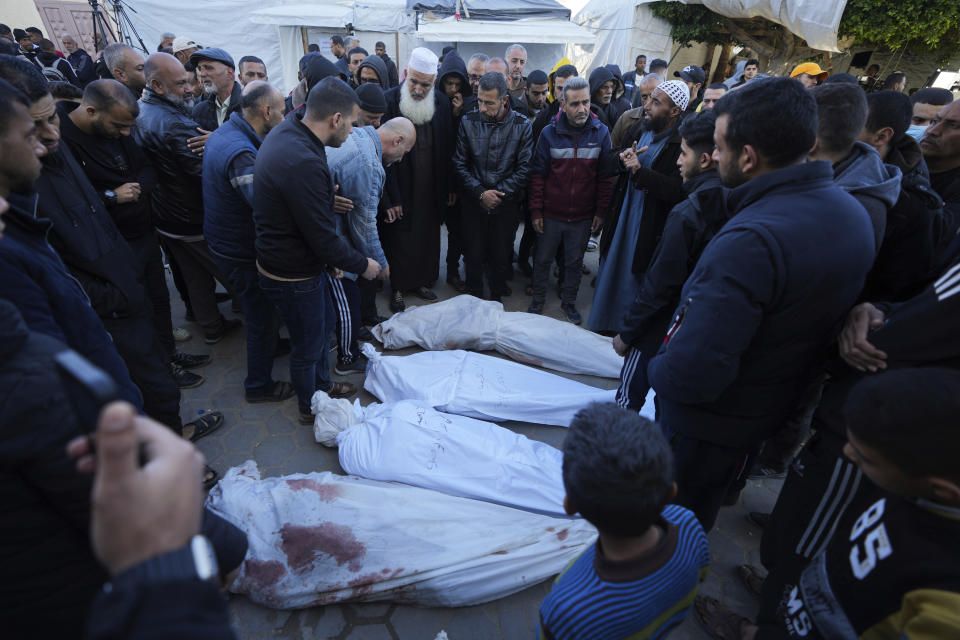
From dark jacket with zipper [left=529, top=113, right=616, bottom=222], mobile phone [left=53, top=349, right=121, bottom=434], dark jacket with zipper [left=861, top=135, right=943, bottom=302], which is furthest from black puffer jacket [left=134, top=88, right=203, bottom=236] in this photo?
dark jacket with zipper [left=861, top=135, right=943, bottom=302]

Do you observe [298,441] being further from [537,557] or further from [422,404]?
[537,557]

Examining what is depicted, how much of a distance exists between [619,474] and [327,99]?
2.32m

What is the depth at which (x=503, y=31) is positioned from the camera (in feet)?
33.9

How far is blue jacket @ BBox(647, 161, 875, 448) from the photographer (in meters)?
1.38

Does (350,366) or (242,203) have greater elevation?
(242,203)

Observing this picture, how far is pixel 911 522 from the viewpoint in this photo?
957mm

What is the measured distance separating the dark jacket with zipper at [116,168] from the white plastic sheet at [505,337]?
178cm

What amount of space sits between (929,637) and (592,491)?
0.63 metres

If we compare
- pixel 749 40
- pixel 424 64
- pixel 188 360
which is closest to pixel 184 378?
pixel 188 360

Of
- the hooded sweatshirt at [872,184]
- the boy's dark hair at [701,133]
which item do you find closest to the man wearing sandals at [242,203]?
the boy's dark hair at [701,133]

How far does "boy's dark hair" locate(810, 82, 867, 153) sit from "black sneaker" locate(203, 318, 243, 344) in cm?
420

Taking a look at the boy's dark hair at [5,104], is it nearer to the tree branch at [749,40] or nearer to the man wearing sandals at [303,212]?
the man wearing sandals at [303,212]

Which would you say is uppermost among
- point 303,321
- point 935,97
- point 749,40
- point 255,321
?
point 749,40

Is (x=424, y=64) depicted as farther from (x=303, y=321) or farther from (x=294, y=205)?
(x=303, y=321)
